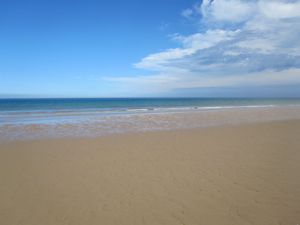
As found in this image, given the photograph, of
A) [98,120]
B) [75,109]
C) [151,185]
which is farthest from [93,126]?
[75,109]

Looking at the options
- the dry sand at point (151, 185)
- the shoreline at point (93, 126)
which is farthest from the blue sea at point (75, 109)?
the dry sand at point (151, 185)

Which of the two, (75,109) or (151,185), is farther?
(75,109)

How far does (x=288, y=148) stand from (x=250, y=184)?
14.9 feet

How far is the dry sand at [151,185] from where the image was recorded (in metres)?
3.85

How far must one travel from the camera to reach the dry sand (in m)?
3.85

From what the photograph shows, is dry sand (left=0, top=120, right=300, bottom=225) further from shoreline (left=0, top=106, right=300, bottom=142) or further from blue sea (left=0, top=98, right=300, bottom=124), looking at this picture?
blue sea (left=0, top=98, right=300, bottom=124)

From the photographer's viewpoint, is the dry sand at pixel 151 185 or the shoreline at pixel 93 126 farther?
the shoreline at pixel 93 126

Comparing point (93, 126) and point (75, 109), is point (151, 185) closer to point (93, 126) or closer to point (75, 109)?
point (93, 126)

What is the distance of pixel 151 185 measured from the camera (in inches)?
203

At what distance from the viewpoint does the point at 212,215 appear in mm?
3859

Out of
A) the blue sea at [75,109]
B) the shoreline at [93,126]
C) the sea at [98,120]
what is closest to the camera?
the shoreline at [93,126]

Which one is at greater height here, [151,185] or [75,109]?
[75,109]

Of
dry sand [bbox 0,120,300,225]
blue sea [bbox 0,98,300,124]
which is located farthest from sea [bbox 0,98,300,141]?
dry sand [bbox 0,120,300,225]

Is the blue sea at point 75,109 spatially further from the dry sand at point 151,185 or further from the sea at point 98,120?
the dry sand at point 151,185
